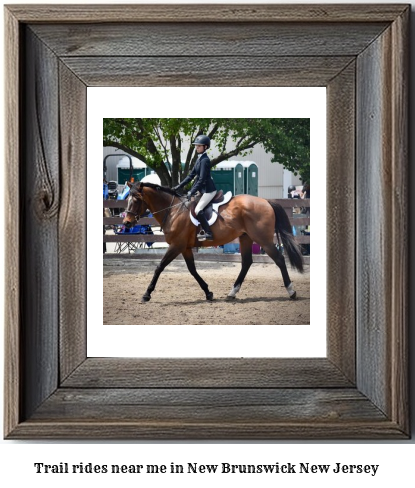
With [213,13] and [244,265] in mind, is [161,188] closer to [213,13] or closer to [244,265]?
[244,265]

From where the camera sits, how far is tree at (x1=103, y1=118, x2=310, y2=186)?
122 cm

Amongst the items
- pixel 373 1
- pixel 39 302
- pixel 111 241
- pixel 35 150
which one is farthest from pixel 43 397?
pixel 373 1

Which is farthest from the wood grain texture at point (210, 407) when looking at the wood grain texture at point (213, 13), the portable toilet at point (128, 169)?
the wood grain texture at point (213, 13)

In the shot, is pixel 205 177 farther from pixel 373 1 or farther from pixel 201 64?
pixel 373 1

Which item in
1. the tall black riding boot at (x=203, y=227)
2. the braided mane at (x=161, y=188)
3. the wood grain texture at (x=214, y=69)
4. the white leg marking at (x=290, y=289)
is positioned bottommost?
the white leg marking at (x=290, y=289)

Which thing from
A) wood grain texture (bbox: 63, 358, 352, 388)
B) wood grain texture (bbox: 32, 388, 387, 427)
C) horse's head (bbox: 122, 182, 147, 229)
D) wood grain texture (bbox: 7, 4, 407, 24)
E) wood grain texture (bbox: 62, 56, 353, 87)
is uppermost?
wood grain texture (bbox: 7, 4, 407, 24)

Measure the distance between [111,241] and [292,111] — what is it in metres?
0.39

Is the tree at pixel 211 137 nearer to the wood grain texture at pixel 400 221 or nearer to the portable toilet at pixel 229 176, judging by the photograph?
the portable toilet at pixel 229 176

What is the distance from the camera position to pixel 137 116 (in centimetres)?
123

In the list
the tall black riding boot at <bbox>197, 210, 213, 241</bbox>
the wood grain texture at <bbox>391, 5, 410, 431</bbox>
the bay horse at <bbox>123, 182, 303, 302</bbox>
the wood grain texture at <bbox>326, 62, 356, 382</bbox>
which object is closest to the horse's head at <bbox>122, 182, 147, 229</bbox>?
the bay horse at <bbox>123, 182, 303, 302</bbox>

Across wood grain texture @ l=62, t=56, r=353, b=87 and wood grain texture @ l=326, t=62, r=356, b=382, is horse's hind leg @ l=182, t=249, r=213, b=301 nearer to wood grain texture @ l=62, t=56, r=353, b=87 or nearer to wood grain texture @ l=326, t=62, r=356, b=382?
wood grain texture @ l=326, t=62, r=356, b=382

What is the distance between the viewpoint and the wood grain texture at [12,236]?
3.97 feet

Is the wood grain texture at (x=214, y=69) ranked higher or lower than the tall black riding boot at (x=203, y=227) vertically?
higher

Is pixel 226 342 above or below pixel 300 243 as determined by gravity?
below
